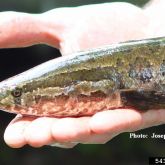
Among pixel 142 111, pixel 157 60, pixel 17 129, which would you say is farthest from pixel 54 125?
pixel 157 60

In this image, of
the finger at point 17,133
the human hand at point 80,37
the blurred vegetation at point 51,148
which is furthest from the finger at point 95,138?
the blurred vegetation at point 51,148

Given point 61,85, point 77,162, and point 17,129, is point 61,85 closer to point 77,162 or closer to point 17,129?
point 17,129

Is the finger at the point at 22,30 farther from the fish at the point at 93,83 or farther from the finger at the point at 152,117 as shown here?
the finger at the point at 152,117

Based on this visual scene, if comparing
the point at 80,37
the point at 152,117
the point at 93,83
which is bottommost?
the point at 152,117

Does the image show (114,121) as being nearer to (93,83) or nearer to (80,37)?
(93,83)

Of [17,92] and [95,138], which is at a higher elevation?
[17,92]

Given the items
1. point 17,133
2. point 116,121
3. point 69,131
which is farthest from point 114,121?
point 17,133

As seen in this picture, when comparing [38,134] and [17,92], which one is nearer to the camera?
[38,134]
